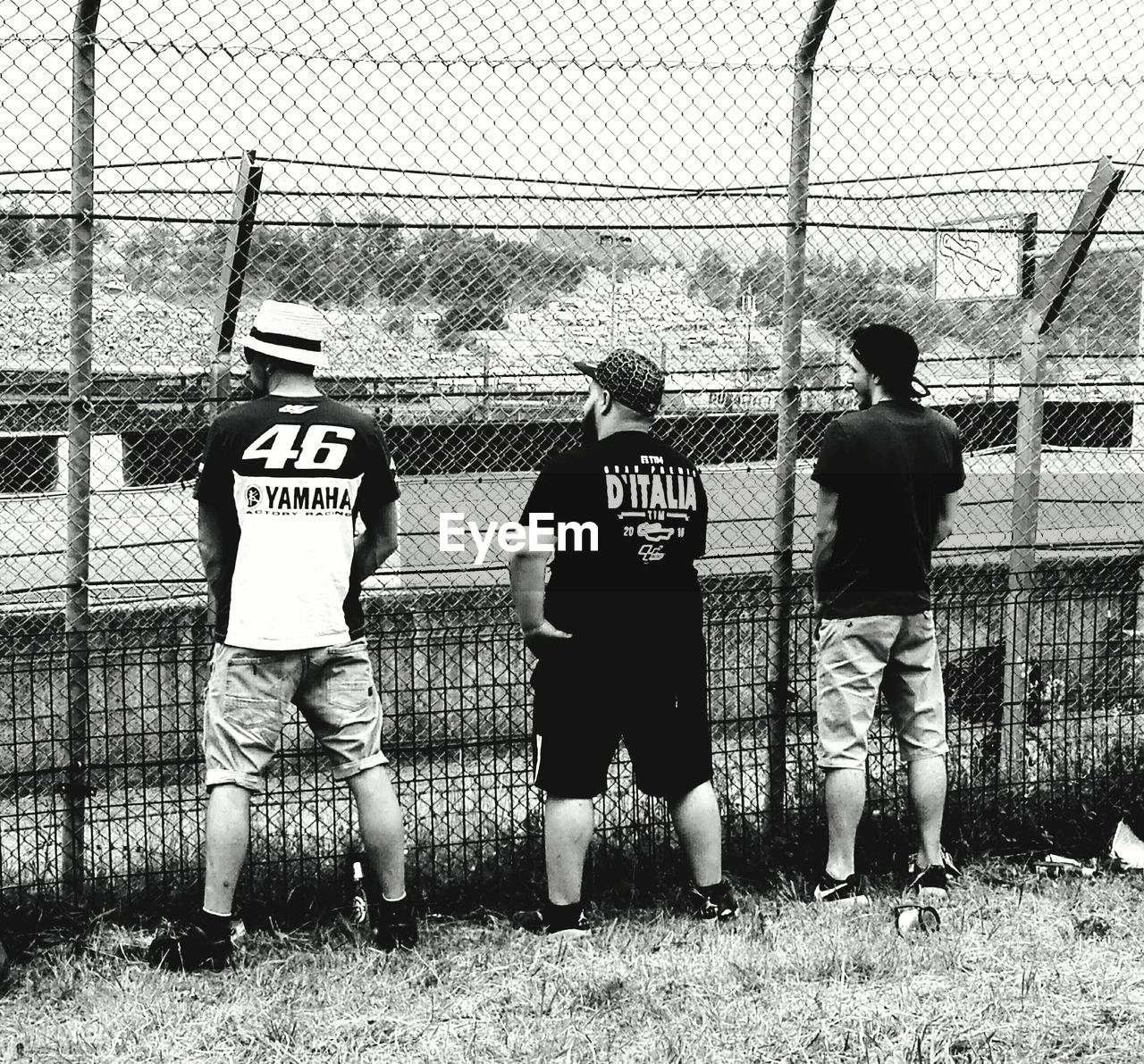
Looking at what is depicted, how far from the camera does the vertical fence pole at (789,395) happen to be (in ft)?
16.6

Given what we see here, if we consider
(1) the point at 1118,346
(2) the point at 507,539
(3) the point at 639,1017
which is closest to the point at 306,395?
(2) the point at 507,539

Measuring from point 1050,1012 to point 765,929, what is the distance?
0.96 metres

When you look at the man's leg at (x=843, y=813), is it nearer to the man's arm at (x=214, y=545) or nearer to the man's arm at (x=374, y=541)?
the man's arm at (x=374, y=541)

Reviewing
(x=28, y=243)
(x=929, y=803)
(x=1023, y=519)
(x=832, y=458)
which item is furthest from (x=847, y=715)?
(x=28, y=243)

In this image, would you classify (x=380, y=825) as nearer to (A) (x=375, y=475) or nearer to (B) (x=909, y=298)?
(A) (x=375, y=475)

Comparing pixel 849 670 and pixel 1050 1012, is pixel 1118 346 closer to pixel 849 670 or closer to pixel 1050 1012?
pixel 849 670

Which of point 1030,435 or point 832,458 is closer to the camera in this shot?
point 832,458

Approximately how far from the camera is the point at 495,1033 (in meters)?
3.69

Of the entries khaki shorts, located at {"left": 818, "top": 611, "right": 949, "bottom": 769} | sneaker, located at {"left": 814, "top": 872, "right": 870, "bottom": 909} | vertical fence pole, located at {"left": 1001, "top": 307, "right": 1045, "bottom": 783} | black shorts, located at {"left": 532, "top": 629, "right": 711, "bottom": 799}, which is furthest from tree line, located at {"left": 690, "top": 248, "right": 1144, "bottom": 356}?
sneaker, located at {"left": 814, "top": 872, "right": 870, "bottom": 909}

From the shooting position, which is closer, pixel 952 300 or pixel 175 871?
pixel 175 871

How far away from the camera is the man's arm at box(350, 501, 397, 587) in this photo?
4305mm

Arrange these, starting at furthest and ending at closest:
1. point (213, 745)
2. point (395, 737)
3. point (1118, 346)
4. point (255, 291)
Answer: point (1118, 346) < point (255, 291) < point (395, 737) < point (213, 745)

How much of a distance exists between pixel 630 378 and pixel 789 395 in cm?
96

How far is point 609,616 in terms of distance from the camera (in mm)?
4395
